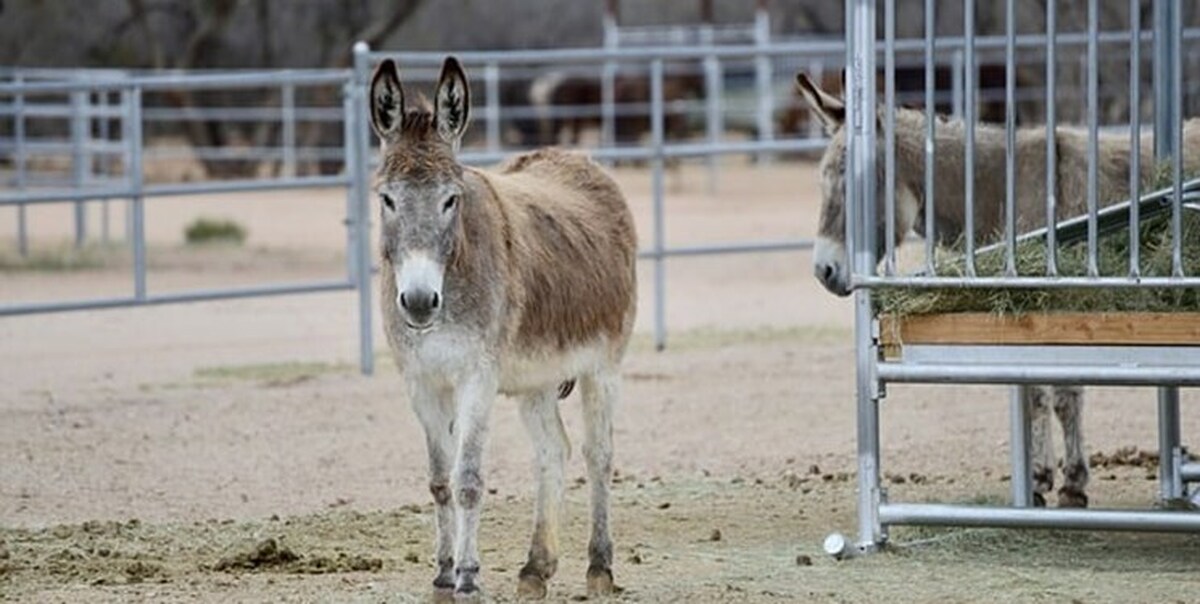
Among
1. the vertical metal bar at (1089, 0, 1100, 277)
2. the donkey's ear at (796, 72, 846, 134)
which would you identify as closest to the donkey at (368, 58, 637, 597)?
the donkey's ear at (796, 72, 846, 134)

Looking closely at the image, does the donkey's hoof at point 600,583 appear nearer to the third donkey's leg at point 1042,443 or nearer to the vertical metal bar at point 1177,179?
the vertical metal bar at point 1177,179

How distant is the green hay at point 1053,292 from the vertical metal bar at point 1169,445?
0.71 m

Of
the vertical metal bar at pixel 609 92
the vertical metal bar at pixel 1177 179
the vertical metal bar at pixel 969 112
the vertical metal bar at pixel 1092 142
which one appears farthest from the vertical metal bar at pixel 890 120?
the vertical metal bar at pixel 609 92

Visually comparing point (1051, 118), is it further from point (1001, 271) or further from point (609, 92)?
point (609, 92)

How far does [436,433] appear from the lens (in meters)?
6.74

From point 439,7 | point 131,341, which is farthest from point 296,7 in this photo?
point 131,341

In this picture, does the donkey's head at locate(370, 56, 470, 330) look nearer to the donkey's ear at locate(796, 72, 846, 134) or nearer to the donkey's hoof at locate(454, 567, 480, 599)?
the donkey's hoof at locate(454, 567, 480, 599)

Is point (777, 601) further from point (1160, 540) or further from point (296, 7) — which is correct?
point (296, 7)

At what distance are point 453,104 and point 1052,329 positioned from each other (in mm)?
1958

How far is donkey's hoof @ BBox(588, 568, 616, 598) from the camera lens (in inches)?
273

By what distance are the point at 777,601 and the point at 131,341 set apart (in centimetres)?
915

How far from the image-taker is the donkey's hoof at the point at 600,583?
273 inches

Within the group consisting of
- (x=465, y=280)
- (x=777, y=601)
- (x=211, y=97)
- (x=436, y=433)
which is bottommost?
(x=777, y=601)

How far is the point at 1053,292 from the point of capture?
7.16 m
